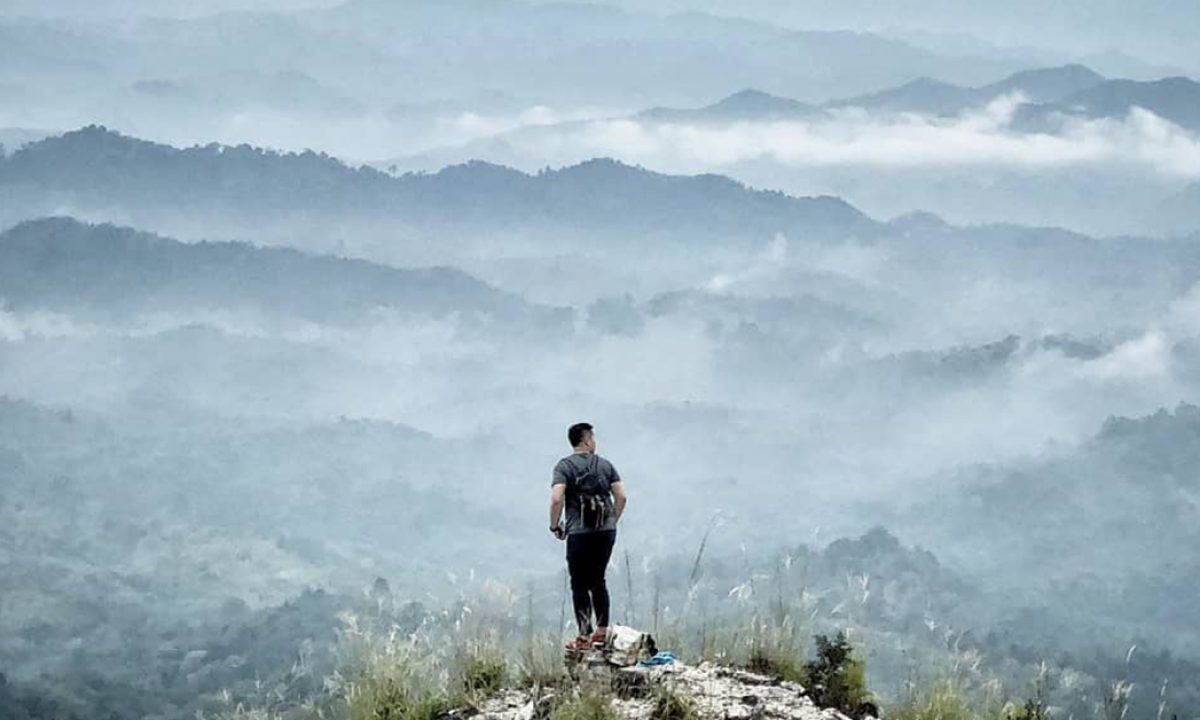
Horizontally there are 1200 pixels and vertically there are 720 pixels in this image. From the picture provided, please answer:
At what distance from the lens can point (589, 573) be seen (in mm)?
11711

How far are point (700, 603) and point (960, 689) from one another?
2390 millimetres

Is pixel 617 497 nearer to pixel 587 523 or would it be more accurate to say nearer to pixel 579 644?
pixel 587 523

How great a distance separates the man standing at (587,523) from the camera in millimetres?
11523

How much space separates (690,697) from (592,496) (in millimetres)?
1832

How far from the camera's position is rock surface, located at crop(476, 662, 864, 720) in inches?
420

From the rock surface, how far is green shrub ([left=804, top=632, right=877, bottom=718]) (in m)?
0.36

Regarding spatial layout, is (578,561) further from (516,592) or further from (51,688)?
(51,688)

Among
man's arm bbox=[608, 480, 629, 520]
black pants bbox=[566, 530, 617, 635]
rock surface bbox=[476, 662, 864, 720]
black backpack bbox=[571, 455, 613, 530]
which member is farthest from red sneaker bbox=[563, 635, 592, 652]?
man's arm bbox=[608, 480, 629, 520]

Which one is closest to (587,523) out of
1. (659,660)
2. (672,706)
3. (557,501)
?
(557,501)

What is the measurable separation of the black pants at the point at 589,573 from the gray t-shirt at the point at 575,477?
0.06m

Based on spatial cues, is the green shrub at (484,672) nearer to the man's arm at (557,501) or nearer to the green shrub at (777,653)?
the man's arm at (557,501)

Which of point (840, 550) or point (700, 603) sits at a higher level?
point (700, 603)

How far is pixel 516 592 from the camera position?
1192cm

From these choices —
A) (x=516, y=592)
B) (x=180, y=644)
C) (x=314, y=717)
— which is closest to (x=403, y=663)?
(x=516, y=592)
